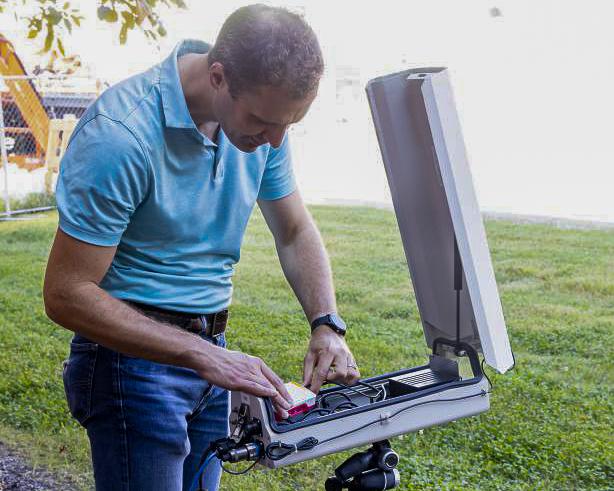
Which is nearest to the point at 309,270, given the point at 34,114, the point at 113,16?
the point at 113,16

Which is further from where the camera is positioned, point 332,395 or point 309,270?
point 309,270

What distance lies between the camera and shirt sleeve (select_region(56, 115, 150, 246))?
5.69 feet

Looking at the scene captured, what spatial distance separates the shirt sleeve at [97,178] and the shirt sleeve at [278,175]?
50cm

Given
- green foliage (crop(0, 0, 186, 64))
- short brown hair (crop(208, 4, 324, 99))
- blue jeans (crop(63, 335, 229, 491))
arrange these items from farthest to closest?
green foliage (crop(0, 0, 186, 64)) → blue jeans (crop(63, 335, 229, 491)) → short brown hair (crop(208, 4, 324, 99))

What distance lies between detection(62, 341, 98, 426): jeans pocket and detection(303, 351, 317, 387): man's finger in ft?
1.65

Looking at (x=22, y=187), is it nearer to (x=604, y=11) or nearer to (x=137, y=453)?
(x=604, y=11)

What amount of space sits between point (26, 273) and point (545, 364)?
4.75 meters

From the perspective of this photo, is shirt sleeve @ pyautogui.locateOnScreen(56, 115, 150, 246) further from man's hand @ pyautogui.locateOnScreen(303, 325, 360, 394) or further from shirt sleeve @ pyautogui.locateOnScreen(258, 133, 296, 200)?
man's hand @ pyautogui.locateOnScreen(303, 325, 360, 394)

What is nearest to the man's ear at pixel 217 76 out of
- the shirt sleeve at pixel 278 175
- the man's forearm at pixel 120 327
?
the shirt sleeve at pixel 278 175

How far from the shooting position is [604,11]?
1518 centimetres

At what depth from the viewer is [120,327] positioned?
1.80 m

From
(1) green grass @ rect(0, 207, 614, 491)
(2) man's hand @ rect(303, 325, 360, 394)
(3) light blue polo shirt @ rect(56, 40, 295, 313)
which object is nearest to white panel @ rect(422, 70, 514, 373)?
(2) man's hand @ rect(303, 325, 360, 394)

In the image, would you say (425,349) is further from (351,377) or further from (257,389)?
(257,389)

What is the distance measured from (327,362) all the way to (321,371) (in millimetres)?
34
